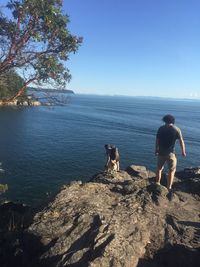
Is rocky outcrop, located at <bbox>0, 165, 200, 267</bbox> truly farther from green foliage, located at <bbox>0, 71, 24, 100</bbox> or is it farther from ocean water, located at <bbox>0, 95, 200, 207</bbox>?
ocean water, located at <bbox>0, 95, 200, 207</bbox>

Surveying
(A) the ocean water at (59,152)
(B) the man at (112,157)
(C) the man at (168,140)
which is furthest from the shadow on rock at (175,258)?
(A) the ocean water at (59,152)

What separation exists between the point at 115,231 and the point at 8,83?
10.2 meters

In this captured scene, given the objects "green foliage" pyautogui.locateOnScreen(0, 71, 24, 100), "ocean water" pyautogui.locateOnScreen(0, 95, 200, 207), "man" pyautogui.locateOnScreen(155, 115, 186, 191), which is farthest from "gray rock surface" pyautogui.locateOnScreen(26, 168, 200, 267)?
"ocean water" pyautogui.locateOnScreen(0, 95, 200, 207)

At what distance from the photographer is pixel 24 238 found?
29.7ft

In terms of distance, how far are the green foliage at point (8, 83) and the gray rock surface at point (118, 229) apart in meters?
6.52

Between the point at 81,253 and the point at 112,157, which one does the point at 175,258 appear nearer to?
the point at 81,253

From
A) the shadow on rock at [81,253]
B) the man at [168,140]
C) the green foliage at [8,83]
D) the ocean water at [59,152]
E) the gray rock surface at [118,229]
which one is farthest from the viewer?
the ocean water at [59,152]

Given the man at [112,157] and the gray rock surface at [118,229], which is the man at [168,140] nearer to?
the gray rock surface at [118,229]

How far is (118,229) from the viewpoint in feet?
28.6

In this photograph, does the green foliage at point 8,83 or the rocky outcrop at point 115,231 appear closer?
the rocky outcrop at point 115,231

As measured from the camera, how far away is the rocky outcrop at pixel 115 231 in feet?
25.4

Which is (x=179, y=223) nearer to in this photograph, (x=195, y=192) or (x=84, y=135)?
(x=195, y=192)

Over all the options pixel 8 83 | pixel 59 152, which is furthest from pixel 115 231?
pixel 59 152

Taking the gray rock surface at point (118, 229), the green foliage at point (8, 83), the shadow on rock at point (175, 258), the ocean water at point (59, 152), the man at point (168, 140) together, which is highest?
the green foliage at point (8, 83)
